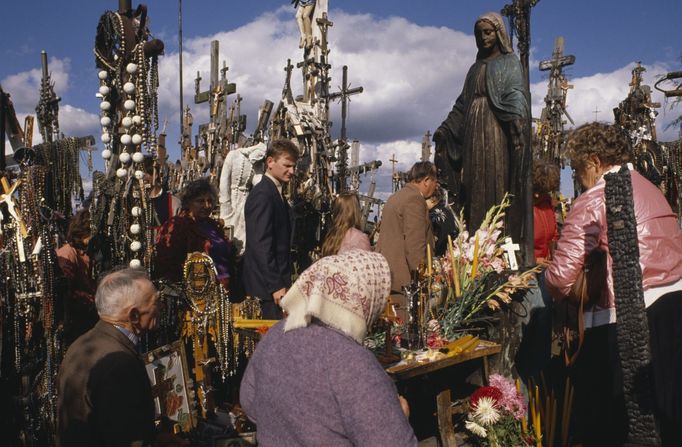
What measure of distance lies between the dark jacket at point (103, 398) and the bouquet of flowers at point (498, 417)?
6.61 feet

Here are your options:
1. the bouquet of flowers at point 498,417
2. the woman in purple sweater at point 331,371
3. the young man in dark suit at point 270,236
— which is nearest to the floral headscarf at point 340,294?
the woman in purple sweater at point 331,371

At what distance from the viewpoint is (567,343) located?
3.46m

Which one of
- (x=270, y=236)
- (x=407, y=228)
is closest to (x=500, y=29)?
(x=407, y=228)

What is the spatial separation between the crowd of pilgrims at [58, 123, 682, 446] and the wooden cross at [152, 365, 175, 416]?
47cm

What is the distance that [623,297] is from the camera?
2.70 metres

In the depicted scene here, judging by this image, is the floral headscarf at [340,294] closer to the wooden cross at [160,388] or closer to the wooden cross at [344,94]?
the wooden cross at [160,388]

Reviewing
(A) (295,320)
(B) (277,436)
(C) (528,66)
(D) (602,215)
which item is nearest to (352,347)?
(A) (295,320)

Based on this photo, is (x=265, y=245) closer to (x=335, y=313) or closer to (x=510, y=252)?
(x=510, y=252)

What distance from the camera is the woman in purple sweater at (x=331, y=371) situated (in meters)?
1.83

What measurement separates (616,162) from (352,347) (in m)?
2.19

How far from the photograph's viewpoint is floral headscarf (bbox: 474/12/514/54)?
5.57 meters

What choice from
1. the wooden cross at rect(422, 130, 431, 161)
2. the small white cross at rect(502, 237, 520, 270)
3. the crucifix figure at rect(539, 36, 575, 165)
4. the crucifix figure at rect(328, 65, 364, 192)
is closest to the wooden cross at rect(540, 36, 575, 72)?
the crucifix figure at rect(539, 36, 575, 165)

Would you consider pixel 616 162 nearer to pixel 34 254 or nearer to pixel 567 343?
pixel 567 343

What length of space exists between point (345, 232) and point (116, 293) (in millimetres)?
2538
